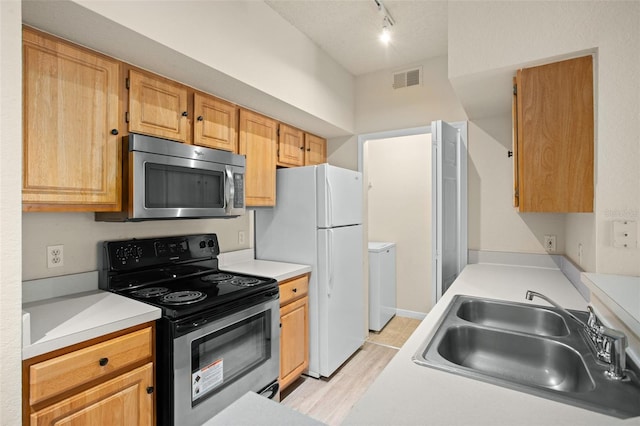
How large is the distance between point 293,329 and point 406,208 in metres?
2.25

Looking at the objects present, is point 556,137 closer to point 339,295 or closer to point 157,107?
point 339,295

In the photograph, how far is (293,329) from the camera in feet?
7.97

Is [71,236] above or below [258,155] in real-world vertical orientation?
below

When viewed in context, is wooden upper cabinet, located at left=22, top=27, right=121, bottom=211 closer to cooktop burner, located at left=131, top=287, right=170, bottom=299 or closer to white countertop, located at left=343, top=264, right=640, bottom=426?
cooktop burner, located at left=131, top=287, right=170, bottom=299

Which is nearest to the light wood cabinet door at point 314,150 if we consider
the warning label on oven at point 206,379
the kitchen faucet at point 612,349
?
the warning label on oven at point 206,379

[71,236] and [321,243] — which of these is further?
[321,243]

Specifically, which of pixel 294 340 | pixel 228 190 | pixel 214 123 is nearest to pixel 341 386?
pixel 294 340

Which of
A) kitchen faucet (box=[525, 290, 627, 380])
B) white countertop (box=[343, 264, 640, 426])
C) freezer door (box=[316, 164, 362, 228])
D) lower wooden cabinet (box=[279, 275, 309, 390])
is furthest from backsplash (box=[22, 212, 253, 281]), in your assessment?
kitchen faucet (box=[525, 290, 627, 380])

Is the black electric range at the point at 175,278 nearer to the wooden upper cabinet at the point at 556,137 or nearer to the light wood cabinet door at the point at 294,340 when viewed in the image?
the light wood cabinet door at the point at 294,340

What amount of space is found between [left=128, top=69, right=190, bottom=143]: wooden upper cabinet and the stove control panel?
64 centimetres

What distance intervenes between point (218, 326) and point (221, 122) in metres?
1.32

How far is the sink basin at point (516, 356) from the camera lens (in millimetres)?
1119

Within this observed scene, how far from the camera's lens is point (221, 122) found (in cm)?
225

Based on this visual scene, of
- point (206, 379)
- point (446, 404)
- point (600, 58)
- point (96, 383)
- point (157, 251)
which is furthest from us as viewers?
point (157, 251)
